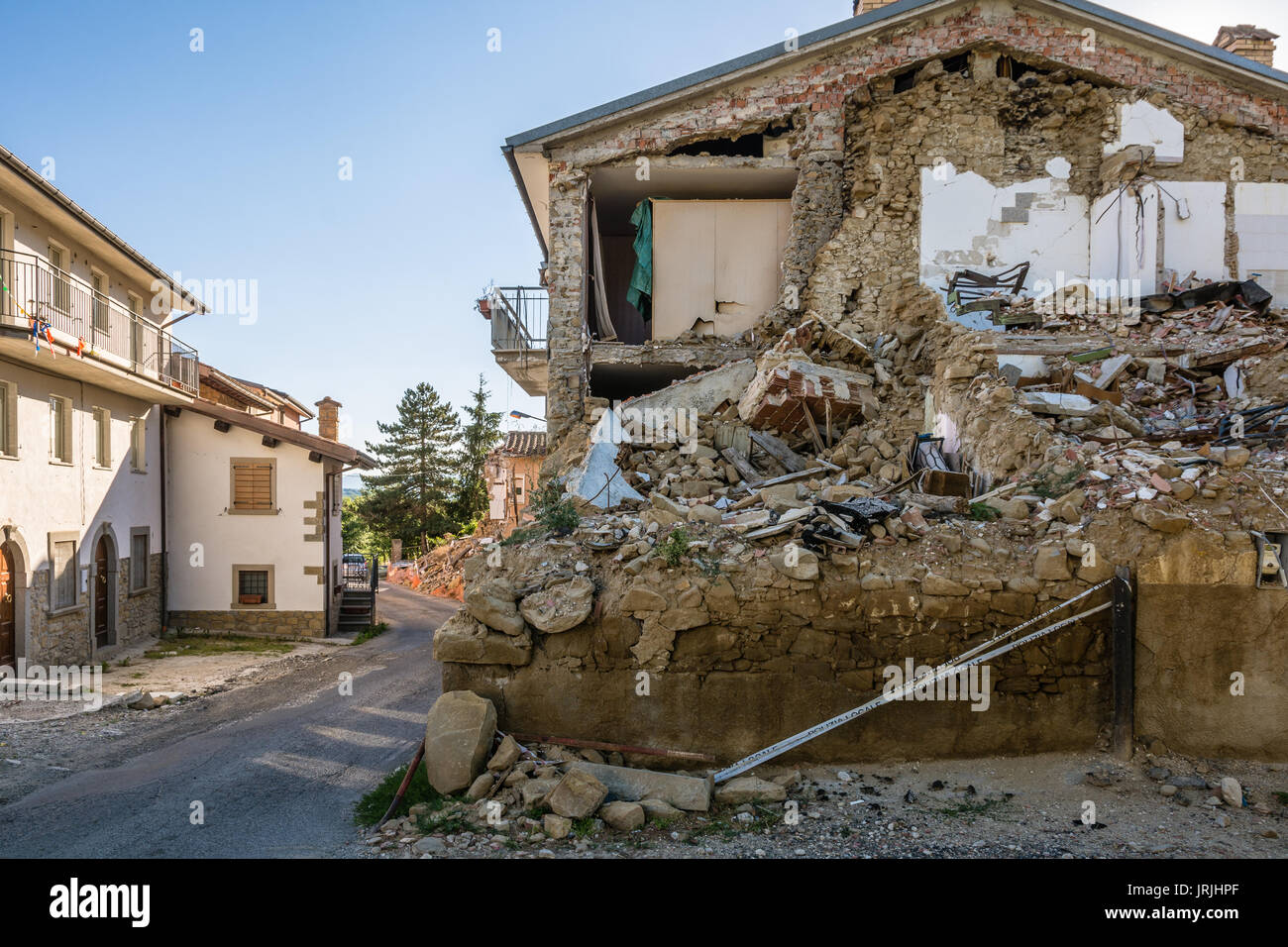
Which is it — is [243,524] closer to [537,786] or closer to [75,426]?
[75,426]

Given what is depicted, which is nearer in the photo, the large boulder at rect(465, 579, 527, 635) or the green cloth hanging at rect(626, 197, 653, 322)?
the large boulder at rect(465, 579, 527, 635)

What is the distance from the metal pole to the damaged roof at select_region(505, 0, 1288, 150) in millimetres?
11463

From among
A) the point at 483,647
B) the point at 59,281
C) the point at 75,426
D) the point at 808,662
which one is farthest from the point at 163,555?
the point at 808,662

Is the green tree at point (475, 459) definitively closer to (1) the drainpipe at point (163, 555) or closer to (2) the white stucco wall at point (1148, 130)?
(1) the drainpipe at point (163, 555)

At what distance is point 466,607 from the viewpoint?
6781 millimetres

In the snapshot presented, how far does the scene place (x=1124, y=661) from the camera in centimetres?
627

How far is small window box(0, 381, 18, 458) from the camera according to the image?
40.3 ft

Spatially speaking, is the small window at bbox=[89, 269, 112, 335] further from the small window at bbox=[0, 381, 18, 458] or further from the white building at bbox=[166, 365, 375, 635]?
the white building at bbox=[166, 365, 375, 635]

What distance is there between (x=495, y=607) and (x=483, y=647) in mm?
366

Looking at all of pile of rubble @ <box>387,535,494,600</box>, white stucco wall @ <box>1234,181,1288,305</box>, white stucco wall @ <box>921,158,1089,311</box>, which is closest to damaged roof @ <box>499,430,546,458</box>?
pile of rubble @ <box>387,535,494,600</box>

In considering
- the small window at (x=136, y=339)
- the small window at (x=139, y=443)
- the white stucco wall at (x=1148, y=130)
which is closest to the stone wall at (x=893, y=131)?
the white stucco wall at (x=1148, y=130)

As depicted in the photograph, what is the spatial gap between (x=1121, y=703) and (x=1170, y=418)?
427 centimetres

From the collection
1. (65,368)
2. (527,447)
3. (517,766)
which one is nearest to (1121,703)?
(517,766)

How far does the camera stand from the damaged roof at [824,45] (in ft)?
44.3
